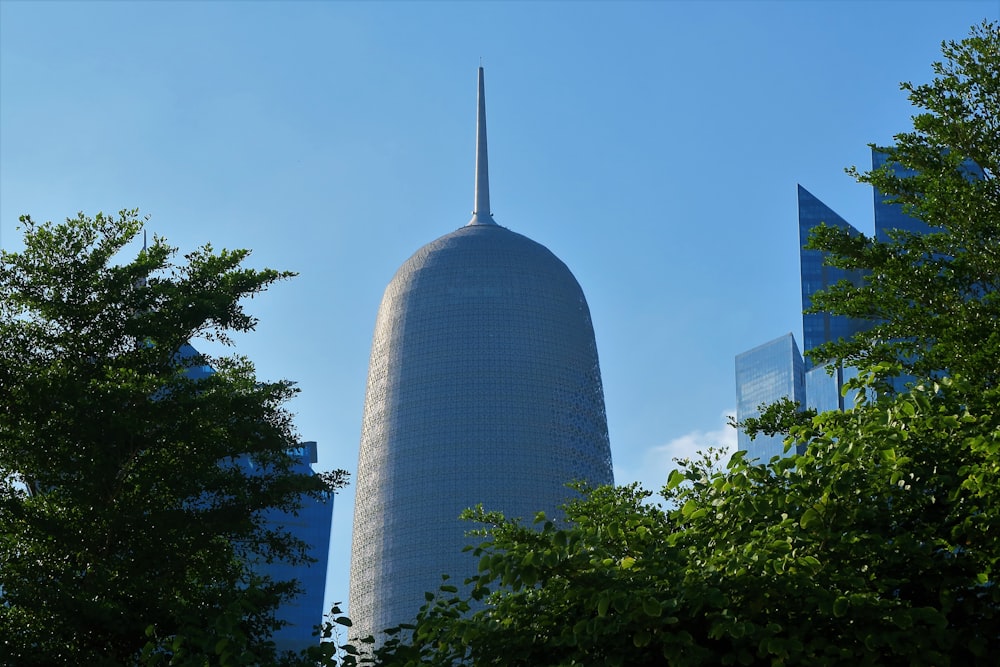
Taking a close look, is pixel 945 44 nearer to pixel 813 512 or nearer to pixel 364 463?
pixel 813 512

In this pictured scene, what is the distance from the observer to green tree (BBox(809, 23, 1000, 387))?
24266 mm

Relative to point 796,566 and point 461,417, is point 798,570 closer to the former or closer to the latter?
point 796,566

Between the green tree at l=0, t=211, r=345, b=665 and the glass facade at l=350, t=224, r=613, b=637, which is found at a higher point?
the glass facade at l=350, t=224, r=613, b=637

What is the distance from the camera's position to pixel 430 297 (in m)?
171

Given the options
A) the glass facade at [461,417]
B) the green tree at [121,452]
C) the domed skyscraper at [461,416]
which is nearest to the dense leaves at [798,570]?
the green tree at [121,452]

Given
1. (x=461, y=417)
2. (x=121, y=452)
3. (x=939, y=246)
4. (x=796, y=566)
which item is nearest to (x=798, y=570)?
(x=796, y=566)

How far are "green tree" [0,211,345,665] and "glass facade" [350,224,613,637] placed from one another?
373ft

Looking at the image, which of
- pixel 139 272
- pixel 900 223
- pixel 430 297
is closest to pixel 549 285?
pixel 430 297

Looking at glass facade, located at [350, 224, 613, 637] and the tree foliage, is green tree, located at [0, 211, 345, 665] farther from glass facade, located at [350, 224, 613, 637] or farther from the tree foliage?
glass facade, located at [350, 224, 613, 637]

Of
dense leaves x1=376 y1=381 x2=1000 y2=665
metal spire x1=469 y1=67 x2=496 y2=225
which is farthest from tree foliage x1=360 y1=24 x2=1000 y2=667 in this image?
metal spire x1=469 y1=67 x2=496 y2=225

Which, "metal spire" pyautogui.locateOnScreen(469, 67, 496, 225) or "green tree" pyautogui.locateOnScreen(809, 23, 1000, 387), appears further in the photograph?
"metal spire" pyautogui.locateOnScreen(469, 67, 496, 225)

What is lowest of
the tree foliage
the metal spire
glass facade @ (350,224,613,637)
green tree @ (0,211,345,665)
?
the tree foliage

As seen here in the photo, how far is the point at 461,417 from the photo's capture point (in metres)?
160

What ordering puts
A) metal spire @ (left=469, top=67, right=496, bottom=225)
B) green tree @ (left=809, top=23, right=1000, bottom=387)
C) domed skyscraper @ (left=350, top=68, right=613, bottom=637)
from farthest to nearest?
metal spire @ (left=469, top=67, right=496, bottom=225) → domed skyscraper @ (left=350, top=68, right=613, bottom=637) → green tree @ (left=809, top=23, right=1000, bottom=387)
